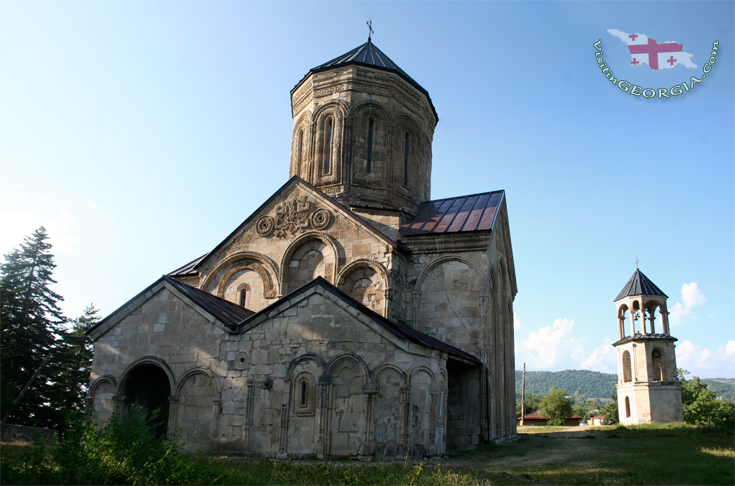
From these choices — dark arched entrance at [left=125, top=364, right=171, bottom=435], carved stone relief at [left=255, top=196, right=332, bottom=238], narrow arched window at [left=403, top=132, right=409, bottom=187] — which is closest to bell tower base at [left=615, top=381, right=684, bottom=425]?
narrow arched window at [left=403, top=132, right=409, bottom=187]

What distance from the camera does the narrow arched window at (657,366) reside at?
32.4m

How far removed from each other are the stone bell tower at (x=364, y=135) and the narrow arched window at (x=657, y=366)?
2303 cm

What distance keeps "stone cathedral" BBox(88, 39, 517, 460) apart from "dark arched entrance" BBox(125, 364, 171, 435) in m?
0.04

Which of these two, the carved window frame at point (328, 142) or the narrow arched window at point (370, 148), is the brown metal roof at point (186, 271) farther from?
the narrow arched window at point (370, 148)

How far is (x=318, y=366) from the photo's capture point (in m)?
10.0

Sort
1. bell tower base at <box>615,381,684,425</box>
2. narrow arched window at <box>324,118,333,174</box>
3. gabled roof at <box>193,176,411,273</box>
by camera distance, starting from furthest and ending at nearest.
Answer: bell tower base at <box>615,381,684,425</box> < narrow arched window at <box>324,118,333,174</box> < gabled roof at <box>193,176,411,273</box>

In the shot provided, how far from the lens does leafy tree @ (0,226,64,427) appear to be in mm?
19094

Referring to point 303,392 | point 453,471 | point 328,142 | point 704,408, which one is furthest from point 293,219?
point 704,408

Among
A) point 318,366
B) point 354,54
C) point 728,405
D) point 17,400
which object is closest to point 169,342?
point 318,366

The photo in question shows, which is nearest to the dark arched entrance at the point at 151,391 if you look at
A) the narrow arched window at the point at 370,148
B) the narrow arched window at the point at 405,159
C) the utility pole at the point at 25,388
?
the utility pole at the point at 25,388

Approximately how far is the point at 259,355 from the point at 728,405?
122ft

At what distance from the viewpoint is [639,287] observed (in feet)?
108

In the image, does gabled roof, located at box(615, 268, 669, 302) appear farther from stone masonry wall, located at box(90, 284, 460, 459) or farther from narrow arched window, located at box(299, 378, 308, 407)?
narrow arched window, located at box(299, 378, 308, 407)

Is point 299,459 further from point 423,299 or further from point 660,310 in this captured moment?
point 660,310
